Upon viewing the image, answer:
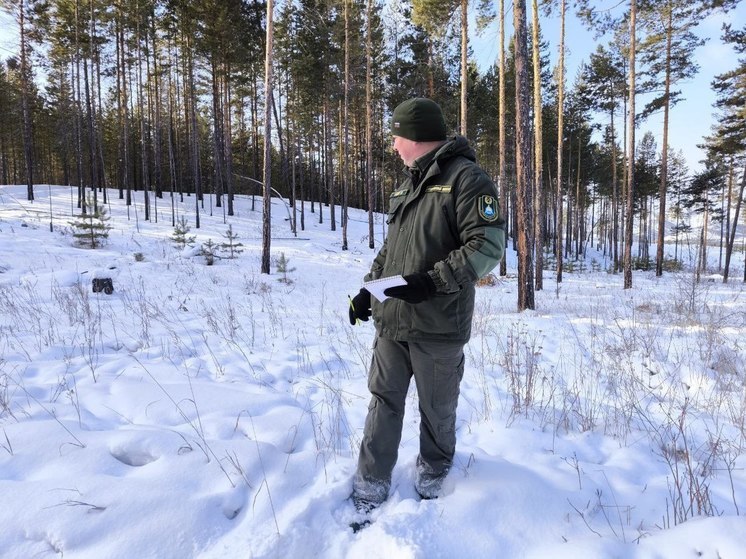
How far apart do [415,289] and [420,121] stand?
2.84 ft

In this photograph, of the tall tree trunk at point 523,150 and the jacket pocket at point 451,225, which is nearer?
the jacket pocket at point 451,225

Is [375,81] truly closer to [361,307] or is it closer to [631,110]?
[631,110]

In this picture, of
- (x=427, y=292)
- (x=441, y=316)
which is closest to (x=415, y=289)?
(x=427, y=292)

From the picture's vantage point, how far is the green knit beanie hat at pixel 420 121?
1.88 metres

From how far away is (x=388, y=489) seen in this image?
2.01 meters

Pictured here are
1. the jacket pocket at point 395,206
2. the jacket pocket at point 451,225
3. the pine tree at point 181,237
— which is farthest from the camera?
the pine tree at point 181,237

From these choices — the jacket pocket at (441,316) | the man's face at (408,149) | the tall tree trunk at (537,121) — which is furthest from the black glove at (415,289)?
the tall tree trunk at (537,121)

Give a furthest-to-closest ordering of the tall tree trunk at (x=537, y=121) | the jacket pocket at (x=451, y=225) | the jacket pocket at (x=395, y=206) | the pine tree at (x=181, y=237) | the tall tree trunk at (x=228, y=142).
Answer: the tall tree trunk at (x=228, y=142), the pine tree at (x=181, y=237), the tall tree trunk at (x=537, y=121), the jacket pocket at (x=395, y=206), the jacket pocket at (x=451, y=225)

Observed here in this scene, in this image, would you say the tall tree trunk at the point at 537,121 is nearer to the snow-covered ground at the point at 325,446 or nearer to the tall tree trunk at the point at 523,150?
the tall tree trunk at the point at 523,150

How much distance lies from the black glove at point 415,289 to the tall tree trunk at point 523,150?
691 cm

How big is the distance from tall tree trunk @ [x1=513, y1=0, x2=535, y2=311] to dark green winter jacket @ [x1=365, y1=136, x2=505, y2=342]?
6.71 meters

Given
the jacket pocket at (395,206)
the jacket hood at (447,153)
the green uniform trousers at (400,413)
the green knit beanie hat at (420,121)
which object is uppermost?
the green knit beanie hat at (420,121)

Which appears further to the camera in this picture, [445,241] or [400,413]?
[400,413]

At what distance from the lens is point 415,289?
1.67m
